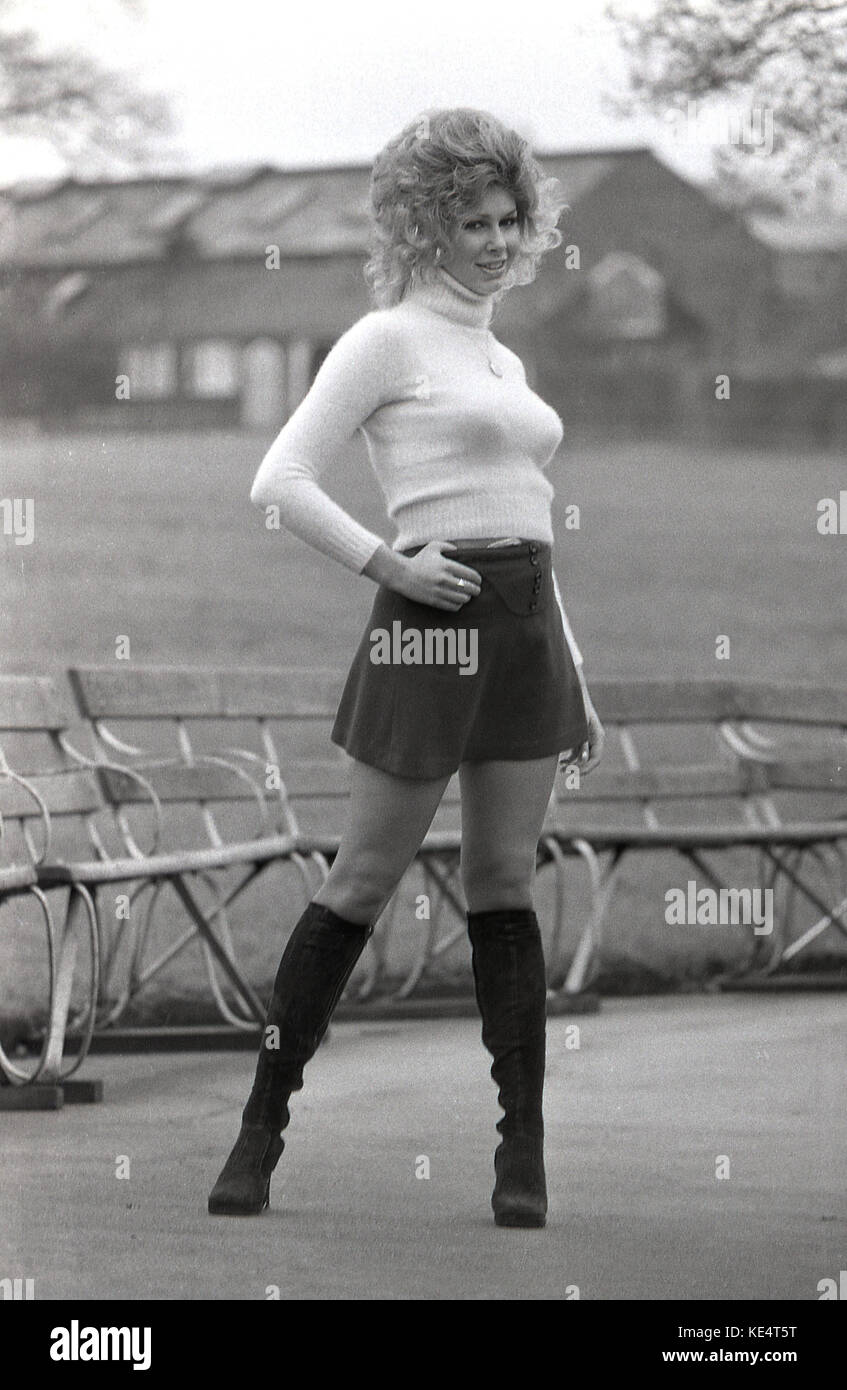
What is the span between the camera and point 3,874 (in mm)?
3799

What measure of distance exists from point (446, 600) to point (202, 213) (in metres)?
2.30

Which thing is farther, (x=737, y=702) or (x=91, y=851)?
(x=737, y=702)


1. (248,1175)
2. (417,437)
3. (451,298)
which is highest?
(451,298)

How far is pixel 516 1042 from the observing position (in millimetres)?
3059

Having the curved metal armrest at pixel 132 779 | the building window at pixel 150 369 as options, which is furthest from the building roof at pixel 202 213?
the curved metal armrest at pixel 132 779

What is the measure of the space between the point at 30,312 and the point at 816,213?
177 centimetres

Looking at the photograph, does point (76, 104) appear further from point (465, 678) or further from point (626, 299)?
point (465, 678)

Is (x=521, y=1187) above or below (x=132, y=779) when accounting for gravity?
below

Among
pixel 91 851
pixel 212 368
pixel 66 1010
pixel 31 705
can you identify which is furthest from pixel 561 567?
pixel 66 1010

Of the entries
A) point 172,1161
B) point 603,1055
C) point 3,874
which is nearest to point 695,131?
point 603,1055

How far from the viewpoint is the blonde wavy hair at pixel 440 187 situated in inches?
116

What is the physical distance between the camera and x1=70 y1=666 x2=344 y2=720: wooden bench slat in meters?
5.00

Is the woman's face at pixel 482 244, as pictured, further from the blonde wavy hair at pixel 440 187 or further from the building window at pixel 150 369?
the building window at pixel 150 369

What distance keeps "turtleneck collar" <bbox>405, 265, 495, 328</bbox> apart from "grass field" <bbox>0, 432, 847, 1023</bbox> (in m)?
1.70
